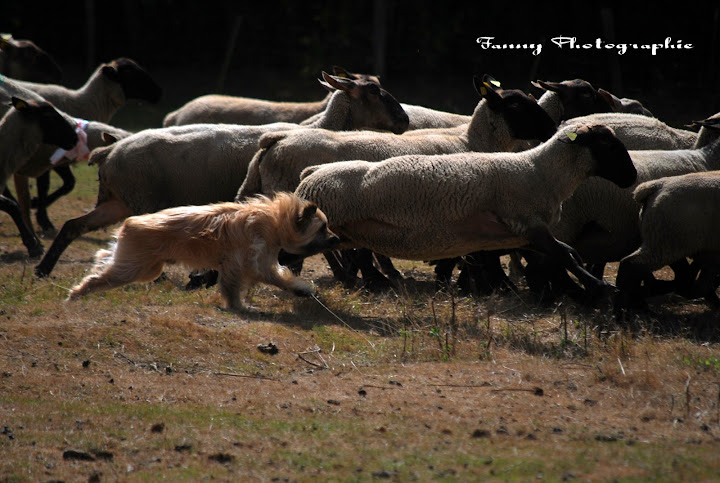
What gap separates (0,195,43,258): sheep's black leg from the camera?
10.6 m

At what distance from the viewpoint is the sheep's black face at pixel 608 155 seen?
8039 millimetres

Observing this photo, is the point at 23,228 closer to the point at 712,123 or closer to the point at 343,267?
the point at 343,267

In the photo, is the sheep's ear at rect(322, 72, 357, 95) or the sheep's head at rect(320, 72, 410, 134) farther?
the sheep's head at rect(320, 72, 410, 134)

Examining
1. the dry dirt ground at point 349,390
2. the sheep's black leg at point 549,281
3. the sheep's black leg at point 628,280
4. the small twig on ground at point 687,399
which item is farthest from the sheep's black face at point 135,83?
the small twig on ground at point 687,399

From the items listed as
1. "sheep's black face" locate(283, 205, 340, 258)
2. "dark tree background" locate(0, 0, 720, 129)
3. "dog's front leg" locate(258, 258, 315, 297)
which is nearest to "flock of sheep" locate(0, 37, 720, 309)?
"sheep's black face" locate(283, 205, 340, 258)

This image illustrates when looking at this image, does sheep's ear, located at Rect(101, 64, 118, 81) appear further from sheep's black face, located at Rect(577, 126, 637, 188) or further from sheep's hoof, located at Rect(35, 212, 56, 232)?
sheep's black face, located at Rect(577, 126, 637, 188)

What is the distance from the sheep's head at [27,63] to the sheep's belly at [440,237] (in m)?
10.0

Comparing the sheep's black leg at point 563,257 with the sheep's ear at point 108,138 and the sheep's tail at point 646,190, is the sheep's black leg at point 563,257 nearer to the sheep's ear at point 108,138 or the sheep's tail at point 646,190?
the sheep's tail at point 646,190

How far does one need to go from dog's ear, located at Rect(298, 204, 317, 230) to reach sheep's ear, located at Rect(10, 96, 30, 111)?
15.7 ft

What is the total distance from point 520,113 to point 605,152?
1.82m

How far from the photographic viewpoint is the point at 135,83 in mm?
14273

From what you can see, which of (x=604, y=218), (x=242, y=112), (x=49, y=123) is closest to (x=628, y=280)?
(x=604, y=218)

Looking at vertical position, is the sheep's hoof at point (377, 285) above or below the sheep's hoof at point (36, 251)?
above

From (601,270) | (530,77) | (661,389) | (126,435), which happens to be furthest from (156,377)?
(530,77)
